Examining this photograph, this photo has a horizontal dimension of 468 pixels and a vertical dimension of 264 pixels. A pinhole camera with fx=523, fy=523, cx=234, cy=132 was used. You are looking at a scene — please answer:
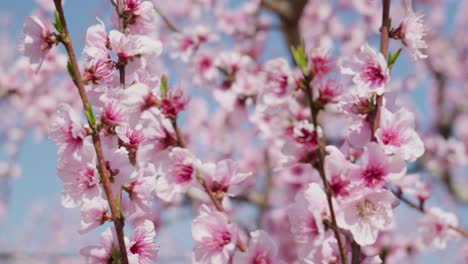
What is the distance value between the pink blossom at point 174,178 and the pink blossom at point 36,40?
41 centimetres

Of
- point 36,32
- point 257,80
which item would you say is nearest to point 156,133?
point 36,32

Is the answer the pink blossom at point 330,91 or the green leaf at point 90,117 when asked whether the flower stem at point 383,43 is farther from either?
the green leaf at point 90,117

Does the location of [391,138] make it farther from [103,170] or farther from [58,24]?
[58,24]

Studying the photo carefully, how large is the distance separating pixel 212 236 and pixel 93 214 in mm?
286

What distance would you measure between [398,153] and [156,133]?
0.57m

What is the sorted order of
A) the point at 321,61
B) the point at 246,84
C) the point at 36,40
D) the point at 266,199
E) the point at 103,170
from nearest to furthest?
the point at 103,170 → the point at 36,40 → the point at 321,61 → the point at 246,84 → the point at 266,199

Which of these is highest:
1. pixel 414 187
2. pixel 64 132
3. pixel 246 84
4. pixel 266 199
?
pixel 64 132

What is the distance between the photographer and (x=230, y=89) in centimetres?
275

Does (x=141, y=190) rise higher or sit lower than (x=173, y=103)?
lower

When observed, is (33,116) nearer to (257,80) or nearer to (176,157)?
(257,80)

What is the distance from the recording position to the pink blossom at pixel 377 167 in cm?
115

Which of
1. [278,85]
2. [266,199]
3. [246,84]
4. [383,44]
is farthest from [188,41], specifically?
[266,199]

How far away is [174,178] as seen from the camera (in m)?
1.29

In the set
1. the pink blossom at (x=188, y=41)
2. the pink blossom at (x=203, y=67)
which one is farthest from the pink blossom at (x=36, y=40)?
the pink blossom at (x=203, y=67)
